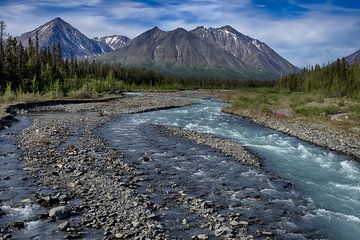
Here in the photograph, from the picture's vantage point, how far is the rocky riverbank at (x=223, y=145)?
25156 millimetres

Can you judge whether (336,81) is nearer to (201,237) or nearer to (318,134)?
(318,134)

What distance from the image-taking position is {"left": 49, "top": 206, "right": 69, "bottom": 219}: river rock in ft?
43.7

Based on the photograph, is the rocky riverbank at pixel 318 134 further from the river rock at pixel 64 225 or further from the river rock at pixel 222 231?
the river rock at pixel 64 225

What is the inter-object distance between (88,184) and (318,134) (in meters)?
26.7

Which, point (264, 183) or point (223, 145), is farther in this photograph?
point (223, 145)

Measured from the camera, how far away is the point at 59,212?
1337 cm

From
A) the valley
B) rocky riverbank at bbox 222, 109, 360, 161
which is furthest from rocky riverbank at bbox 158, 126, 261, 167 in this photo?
rocky riverbank at bbox 222, 109, 360, 161

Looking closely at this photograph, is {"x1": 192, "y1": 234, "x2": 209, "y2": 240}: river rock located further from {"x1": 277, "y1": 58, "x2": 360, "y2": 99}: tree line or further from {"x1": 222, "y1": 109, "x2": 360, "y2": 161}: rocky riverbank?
{"x1": 277, "y1": 58, "x2": 360, "y2": 99}: tree line

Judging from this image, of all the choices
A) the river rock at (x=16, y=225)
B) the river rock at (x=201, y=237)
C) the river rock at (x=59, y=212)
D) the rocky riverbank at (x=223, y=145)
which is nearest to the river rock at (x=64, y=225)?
the river rock at (x=59, y=212)

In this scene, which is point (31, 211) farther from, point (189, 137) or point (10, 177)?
point (189, 137)

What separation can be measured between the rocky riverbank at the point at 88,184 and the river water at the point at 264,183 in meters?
0.97

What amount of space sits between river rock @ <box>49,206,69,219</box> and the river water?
3.62 m

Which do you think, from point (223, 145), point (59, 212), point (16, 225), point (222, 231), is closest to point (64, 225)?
point (59, 212)

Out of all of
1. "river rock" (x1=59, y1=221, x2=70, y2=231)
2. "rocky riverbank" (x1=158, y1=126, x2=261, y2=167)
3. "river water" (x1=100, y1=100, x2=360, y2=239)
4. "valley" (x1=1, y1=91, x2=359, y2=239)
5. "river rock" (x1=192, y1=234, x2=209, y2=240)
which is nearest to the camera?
"river rock" (x1=192, y1=234, x2=209, y2=240)
